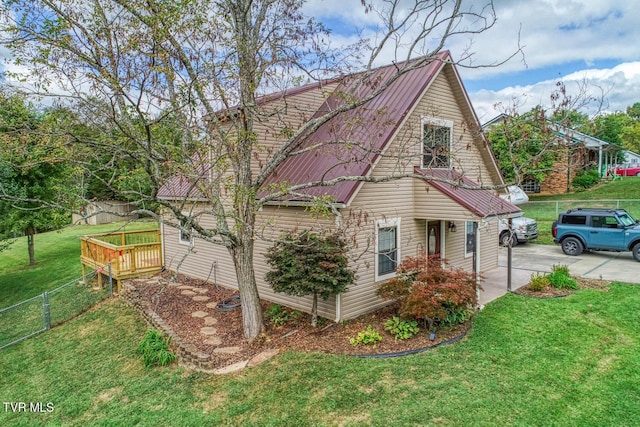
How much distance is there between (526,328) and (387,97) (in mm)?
6362

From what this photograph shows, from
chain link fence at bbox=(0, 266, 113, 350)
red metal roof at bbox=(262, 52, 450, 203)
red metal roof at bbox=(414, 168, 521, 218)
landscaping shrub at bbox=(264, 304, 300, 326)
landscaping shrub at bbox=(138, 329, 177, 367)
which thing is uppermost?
red metal roof at bbox=(262, 52, 450, 203)

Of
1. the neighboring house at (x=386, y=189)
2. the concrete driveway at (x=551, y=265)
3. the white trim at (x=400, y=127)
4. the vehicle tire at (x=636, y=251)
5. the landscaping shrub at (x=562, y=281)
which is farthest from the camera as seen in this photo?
the vehicle tire at (x=636, y=251)

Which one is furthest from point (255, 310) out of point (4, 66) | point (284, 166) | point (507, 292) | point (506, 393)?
point (507, 292)

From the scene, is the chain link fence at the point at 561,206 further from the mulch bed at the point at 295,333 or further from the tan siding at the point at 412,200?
the mulch bed at the point at 295,333

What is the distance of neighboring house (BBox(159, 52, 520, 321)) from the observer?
8281 mm

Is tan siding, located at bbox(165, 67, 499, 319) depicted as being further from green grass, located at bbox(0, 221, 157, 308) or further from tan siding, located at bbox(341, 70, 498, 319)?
green grass, located at bbox(0, 221, 157, 308)

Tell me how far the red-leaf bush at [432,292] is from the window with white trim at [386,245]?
2.95 feet

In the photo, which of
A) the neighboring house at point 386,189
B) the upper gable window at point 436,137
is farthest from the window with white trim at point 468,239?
the upper gable window at point 436,137

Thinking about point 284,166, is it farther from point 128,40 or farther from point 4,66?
point 4,66

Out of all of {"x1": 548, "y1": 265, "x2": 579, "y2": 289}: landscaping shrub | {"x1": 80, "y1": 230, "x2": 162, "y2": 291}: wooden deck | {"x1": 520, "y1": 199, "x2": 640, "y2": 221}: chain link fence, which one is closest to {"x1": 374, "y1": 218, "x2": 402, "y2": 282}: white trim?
{"x1": 548, "y1": 265, "x2": 579, "y2": 289}: landscaping shrub

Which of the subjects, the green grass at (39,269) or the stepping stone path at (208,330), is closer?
the stepping stone path at (208,330)

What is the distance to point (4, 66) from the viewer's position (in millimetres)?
6246

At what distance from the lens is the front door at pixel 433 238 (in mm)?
10547

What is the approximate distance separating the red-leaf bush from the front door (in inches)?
92.0
